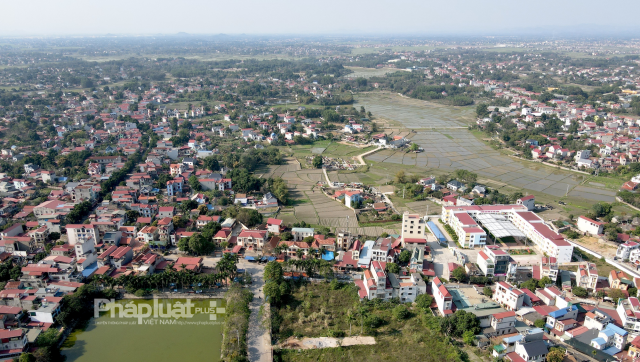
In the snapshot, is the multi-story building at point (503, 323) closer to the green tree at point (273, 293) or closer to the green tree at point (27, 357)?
the green tree at point (273, 293)

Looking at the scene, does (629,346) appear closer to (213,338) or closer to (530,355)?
(530,355)

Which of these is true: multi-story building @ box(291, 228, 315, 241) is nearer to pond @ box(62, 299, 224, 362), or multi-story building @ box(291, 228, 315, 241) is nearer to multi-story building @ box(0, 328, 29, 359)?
pond @ box(62, 299, 224, 362)

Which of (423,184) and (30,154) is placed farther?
(30,154)

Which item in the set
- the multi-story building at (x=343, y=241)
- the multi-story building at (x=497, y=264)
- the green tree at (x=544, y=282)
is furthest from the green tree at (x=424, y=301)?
the multi-story building at (x=343, y=241)

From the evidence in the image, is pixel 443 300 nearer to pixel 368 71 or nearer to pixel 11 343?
pixel 11 343

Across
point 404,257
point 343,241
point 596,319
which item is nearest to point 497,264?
point 404,257

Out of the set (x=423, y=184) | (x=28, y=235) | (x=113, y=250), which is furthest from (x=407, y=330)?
(x=28, y=235)
